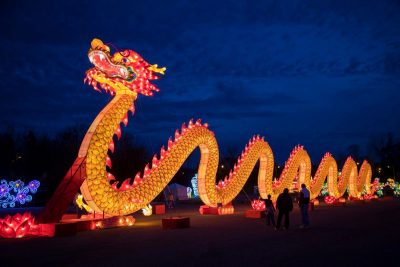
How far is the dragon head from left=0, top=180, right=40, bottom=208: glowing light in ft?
54.4

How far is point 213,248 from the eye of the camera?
7.54 meters

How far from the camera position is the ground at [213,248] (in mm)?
6297

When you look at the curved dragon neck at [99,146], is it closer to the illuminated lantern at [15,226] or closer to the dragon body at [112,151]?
the dragon body at [112,151]

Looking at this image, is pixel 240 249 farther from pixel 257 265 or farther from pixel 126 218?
pixel 126 218

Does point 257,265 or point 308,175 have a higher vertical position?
point 308,175

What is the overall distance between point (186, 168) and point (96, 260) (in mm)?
53423

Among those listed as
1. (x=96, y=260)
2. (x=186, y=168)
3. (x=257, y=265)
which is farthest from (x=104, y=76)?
(x=186, y=168)

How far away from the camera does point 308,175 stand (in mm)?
20406

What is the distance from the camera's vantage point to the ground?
630cm

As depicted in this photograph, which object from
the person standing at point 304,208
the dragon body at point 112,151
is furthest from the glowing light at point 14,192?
the person standing at point 304,208

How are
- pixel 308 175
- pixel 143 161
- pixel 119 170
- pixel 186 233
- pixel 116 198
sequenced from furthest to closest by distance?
1. pixel 143 161
2. pixel 119 170
3. pixel 308 175
4. pixel 116 198
5. pixel 186 233

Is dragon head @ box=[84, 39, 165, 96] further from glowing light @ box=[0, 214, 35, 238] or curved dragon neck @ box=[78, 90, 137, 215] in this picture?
glowing light @ box=[0, 214, 35, 238]

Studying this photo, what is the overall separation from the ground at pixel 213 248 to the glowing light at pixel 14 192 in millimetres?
17081

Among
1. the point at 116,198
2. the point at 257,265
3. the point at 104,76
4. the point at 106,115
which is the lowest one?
the point at 257,265
